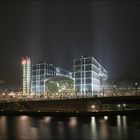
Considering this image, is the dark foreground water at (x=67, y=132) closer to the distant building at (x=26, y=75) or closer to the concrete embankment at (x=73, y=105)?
the concrete embankment at (x=73, y=105)

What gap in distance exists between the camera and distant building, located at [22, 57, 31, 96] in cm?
11394

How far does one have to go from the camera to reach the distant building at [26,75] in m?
114

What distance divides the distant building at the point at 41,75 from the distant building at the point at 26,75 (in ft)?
4.54

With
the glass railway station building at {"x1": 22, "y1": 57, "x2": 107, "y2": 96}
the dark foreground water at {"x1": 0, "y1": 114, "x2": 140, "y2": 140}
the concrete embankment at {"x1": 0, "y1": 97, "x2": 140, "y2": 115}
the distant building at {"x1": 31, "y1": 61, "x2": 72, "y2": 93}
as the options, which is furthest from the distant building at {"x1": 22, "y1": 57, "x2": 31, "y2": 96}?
the dark foreground water at {"x1": 0, "y1": 114, "x2": 140, "y2": 140}

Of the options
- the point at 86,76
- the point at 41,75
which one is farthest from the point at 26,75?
the point at 86,76

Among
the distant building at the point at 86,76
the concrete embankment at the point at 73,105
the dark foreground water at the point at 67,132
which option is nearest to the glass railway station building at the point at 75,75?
the distant building at the point at 86,76

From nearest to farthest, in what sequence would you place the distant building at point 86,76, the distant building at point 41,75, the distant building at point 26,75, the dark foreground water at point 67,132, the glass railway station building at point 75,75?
1. the dark foreground water at point 67,132
2. the distant building at point 86,76
3. the glass railway station building at point 75,75
4. the distant building at point 41,75
5. the distant building at point 26,75

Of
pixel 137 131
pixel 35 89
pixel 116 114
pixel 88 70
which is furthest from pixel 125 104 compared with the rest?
pixel 35 89

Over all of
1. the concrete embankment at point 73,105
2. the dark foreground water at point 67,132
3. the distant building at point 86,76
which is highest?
the distant building at point 86,76

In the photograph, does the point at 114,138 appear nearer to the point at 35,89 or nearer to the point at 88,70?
the point at 88,70

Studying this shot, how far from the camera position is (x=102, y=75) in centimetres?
10856

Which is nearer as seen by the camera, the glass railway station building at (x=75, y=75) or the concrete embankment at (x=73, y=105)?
the concrete embankment at (x=73, y=105)

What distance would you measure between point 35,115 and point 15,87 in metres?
64.1

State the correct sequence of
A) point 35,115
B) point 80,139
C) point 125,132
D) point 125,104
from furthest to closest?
point 125,104 → point 35,115 → point 125,132 → point 80,139
